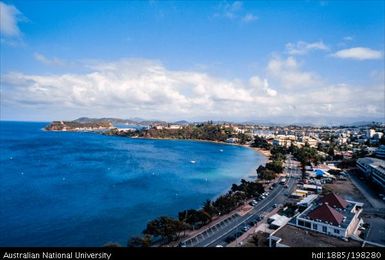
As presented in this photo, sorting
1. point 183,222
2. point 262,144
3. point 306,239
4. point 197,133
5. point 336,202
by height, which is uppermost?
point 197,133

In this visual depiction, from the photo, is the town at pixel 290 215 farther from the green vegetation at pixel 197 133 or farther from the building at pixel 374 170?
the green vegetation at pixel 197 133

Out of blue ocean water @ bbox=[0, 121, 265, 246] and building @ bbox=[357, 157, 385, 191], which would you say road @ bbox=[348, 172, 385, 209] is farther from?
blue ocean water @ bbox=[0, 121, 265, 246]

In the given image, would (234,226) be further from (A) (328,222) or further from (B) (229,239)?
(A) (328,222)

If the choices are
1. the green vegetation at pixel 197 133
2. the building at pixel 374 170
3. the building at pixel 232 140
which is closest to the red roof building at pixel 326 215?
the building at pixel 374 170

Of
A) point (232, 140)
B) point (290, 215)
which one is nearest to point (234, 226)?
point (290, 215)

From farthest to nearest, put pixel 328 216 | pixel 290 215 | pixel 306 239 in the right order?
pixel 290 215, pixel 328 216, pixel 306 239

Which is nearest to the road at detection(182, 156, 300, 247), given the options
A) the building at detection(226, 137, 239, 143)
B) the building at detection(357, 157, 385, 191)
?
the building at detection(357, 157, 385, 191)

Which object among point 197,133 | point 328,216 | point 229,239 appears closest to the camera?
point 328,216
